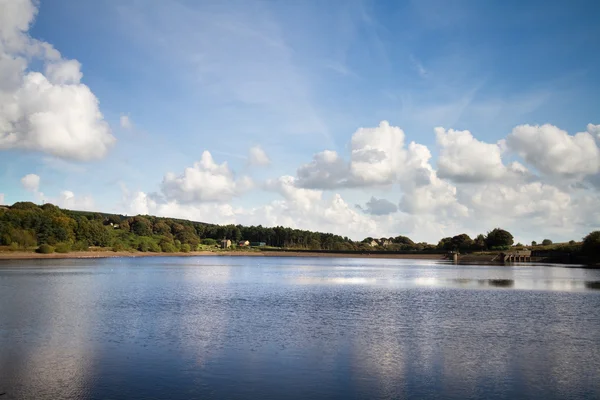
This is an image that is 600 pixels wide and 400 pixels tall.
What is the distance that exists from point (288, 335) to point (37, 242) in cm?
16859

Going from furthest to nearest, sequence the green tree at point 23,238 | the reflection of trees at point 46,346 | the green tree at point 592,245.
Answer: the green tree at point 23,238 → the green tree at point 592,245 → the reflection of trees at point 46,346

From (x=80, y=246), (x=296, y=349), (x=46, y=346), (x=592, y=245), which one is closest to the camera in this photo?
(x=296, y=349)

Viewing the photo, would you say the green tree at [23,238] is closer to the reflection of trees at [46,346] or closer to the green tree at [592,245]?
the reflection of trees at [46,346]

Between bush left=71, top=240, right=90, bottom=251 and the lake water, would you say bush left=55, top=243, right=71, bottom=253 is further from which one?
the lake water

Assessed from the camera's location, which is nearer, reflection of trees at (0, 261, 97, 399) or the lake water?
reflection of trees at (0, 261, 97, 399)

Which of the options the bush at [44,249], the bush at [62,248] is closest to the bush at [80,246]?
the bush at [62,248]

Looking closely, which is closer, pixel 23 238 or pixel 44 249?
pixel 23 238

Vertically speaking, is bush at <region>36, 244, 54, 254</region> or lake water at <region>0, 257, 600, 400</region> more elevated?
bush at <region>36, 244, 54, 254</region>

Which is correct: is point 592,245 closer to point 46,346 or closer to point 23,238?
point 46,346

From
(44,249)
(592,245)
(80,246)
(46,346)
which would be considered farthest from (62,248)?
(592,245)

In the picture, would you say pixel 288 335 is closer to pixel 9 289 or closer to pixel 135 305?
pixel 135 305

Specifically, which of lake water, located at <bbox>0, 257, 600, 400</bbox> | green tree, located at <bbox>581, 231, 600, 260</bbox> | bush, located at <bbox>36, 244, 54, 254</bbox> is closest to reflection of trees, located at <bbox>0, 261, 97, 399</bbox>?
lake water, located at <bbox>0, 257, 600, 400</bbox>

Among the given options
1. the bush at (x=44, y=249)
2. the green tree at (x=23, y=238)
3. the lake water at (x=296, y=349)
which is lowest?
the lake water at (x=296, y=349)

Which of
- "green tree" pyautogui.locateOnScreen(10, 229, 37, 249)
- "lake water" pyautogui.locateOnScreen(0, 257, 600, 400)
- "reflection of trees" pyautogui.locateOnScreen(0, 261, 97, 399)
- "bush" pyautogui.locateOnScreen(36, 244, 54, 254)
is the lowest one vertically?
"reflection of trees" pyautogui.locateOnScreen(0, 261, 97, 399)
